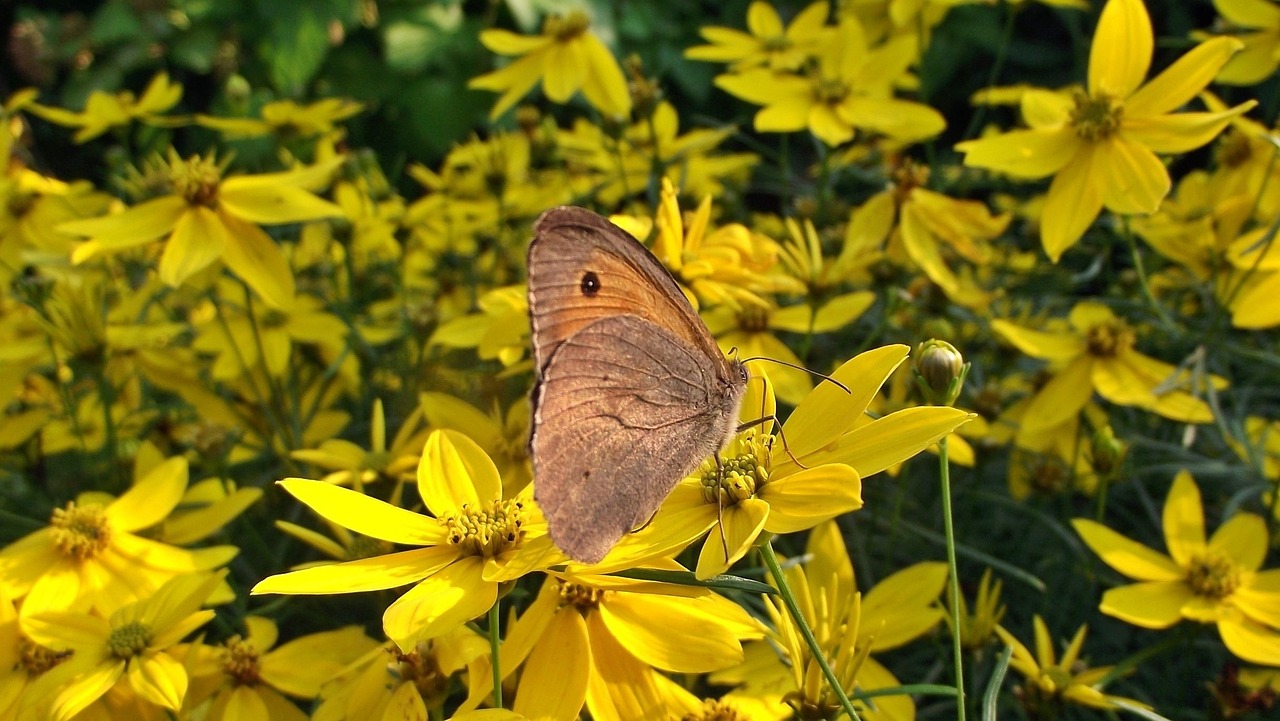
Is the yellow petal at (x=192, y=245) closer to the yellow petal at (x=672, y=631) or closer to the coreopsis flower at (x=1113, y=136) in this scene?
the yellow petal at (x=672, y=631)

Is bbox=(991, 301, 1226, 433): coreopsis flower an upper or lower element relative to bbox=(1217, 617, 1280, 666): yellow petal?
upper

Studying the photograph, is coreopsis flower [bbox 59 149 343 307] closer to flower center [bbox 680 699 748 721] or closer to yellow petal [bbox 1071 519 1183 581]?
flower center [bbox 680 699 748 721]

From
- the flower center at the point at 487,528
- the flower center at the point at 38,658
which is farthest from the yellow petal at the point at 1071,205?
the flower center at the point at 38,658

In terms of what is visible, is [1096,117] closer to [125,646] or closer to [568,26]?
[568,26]

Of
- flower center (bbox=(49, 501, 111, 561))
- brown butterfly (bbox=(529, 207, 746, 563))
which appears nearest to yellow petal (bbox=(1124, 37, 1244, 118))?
brown butterfly (bbox=(529, 207, 746, 563))

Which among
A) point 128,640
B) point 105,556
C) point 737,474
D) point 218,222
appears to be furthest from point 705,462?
point 218,222

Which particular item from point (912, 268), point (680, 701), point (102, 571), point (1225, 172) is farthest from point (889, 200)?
point (102, 571)

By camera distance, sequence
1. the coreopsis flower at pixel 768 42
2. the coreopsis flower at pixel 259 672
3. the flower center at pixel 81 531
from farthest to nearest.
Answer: the coreopsis flower at pixel 768 42 → the flower center at pixel 81 531 → the coreopsis flower at pixel 259 672
